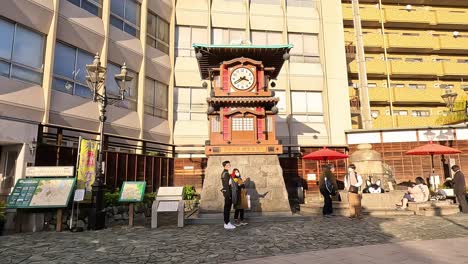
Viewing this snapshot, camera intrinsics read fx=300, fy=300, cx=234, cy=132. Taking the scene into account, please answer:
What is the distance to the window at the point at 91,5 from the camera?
15.9 meters

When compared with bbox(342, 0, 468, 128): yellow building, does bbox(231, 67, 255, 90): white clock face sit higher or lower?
lower

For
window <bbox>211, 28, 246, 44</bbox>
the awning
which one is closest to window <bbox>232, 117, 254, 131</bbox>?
the awning

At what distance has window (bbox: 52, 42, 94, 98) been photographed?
1462 cm

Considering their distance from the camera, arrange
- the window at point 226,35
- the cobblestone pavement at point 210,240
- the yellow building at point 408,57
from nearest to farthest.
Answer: the cobblestone pavement at point 210,240, the window at point 226,35, the yellow building at point 408,57

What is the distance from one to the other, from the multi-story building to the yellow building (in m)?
5.35

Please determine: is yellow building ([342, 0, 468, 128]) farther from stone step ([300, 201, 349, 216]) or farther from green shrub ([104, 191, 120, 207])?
green shrub ([104, 191, 120, 207])

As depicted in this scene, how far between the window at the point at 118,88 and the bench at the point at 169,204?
909 centimetres

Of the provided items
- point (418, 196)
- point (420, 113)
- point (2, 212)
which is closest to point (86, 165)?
point (2, 212)

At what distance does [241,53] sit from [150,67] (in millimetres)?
9001

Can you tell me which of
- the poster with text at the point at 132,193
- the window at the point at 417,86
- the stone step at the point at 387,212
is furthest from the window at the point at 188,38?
the window at the point at 417,86

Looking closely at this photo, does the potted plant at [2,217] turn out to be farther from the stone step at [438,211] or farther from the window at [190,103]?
the stone step at [438,211]

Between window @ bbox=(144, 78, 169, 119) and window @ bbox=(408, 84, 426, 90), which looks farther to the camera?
window @ bbox=(408, 84, 426, 90)

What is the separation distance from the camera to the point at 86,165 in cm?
1098

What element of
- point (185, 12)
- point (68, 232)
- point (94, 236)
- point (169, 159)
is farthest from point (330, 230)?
point (185, 12)
